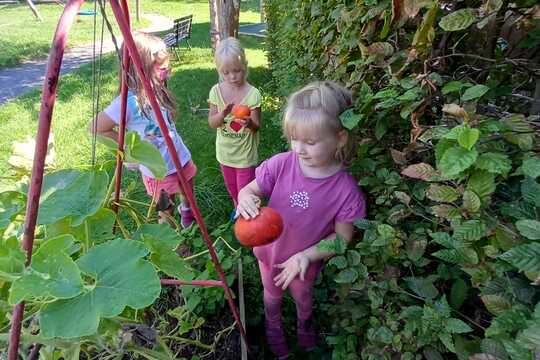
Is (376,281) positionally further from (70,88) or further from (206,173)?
(70,88)

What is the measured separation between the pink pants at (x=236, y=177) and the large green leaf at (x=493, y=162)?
247cm

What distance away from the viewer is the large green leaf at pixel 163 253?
904 mm

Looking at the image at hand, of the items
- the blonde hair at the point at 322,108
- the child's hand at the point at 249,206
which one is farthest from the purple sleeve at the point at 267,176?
the blonde hair at the point at 322,108

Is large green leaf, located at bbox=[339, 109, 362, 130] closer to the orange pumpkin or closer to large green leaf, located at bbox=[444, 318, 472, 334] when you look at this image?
large green leaf, located at bbox=[444, 318, 472, 334]

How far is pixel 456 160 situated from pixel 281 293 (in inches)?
52.6

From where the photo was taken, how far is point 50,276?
0.67 m

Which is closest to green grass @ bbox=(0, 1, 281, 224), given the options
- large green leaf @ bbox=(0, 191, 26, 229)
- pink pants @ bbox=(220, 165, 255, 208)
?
pink pants @ bbox=(220, 165, 255, 208)

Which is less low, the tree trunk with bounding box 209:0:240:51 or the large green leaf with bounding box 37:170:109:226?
the large green leaf with bounding box 37:170:109:226

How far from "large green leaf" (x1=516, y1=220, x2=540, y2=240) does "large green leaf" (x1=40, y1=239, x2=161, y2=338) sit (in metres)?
0.63

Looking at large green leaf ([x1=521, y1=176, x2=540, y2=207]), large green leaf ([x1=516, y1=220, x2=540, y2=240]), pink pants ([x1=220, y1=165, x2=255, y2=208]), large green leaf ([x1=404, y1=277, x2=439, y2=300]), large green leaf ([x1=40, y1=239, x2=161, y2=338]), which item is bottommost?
pink pants ([x1=220, y1=165, x2=255, y2=208])

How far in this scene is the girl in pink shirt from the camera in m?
1.53

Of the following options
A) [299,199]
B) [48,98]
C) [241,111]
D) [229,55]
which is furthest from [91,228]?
[229,55]

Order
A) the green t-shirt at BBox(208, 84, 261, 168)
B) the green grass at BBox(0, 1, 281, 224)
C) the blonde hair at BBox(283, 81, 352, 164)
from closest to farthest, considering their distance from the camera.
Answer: the blonde hair at BBox(283, 81, 352, 164), the green t-shirt at BBox(208, 84, 261, 168), the green grass at BBox(0, 1, 281, 224)

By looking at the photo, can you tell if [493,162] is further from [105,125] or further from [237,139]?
[237,139]
